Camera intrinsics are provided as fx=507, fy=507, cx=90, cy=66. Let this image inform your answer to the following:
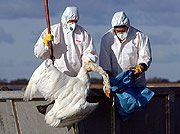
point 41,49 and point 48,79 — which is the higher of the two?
point 41,49

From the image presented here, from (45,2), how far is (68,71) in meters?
1.03

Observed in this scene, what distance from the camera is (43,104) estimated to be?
6.98m

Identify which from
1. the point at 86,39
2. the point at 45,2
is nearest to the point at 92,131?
the point at 86,39

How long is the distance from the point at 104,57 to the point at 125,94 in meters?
0.68

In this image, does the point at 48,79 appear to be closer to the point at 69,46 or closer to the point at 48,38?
the point at 48,38

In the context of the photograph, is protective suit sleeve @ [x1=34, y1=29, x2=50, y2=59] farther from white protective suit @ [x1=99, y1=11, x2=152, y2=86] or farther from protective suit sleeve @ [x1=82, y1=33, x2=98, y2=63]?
white protective suit @ [x1=99, y1=11, x2=152, y2=86]

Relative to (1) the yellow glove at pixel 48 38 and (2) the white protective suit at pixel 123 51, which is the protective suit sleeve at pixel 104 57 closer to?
(2) the white protective suit at pixel 123 51

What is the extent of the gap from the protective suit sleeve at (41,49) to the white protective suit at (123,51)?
0.90 metres

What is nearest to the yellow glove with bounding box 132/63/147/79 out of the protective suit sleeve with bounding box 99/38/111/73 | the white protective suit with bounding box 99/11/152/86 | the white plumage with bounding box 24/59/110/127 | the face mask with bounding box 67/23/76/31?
the white protective suit with bounding box 99/11/152/86

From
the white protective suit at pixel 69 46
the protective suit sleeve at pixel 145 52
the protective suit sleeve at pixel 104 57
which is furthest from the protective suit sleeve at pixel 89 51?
the protective suit sleeve at pixel 145 52

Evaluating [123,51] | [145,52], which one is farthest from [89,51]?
[145,52]

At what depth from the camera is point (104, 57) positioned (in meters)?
7.57

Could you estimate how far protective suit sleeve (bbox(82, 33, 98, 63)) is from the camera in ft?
23.4

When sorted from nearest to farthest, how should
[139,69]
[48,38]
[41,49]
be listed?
1. [48,38]
2. [41,49]
3. [139,69]
